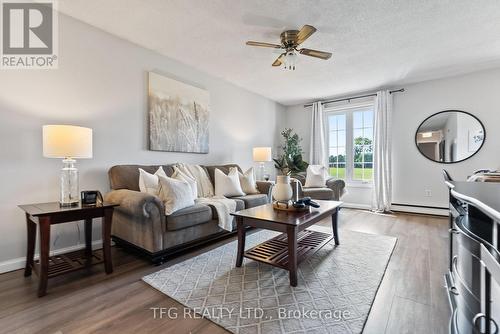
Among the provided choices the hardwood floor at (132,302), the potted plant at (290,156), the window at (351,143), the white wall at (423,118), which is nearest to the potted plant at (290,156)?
the potted plant at (290,156)

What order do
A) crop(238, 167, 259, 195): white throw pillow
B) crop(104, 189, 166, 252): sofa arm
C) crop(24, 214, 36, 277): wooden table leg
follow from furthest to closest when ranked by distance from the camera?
crop(238, 167, 259, 195): white throw pillow → crop(104, 189, 166, 252): sofa arm → crop(24, 214, 36, 277): wooden table leg

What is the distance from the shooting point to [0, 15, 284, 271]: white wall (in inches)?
84.0

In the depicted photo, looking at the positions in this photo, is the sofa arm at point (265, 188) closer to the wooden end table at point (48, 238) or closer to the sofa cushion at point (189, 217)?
the sofa cushion at point (189, 217)

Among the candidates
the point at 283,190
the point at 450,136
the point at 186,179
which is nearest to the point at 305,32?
the point at 283,190

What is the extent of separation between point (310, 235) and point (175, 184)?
1661mm

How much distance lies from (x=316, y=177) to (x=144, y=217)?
3330 mm

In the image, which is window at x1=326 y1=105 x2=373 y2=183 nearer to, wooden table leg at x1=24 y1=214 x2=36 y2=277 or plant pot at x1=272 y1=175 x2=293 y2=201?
plant pot at x1=272 y1=175 x2=293 y2=201

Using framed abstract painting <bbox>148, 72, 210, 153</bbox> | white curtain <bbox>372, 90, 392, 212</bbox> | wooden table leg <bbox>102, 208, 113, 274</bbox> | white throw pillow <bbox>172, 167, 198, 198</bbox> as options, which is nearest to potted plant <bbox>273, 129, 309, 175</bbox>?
white curtain <bbox>372, 90, 392, 212</bbox>

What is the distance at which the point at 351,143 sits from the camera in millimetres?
5258

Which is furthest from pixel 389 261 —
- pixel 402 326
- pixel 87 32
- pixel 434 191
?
pixel 87 32

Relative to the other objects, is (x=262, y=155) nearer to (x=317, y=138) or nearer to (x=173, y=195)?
(x=317, y=138)

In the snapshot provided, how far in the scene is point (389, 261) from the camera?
92.0 inches

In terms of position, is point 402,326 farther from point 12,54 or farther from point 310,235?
point 12,54

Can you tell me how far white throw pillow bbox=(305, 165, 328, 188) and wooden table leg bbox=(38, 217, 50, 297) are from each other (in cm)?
392
